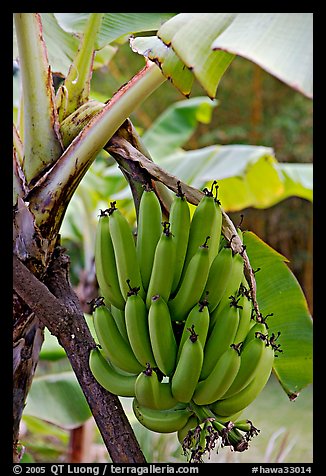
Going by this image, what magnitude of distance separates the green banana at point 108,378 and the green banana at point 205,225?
0.36 feet

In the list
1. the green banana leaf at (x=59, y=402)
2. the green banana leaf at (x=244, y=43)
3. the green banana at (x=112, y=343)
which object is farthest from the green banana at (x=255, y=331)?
the green banana leaf at (x=59, y=402)

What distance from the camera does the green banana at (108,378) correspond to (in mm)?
546

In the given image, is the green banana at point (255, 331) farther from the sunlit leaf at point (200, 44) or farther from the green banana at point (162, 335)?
the sunlit leaf at point (200, 44)

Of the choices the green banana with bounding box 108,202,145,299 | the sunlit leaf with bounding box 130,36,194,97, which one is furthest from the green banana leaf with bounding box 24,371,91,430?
the sunlit leaf with bounding box 130,36,194,97

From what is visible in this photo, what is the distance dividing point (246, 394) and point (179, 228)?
17 centimetres

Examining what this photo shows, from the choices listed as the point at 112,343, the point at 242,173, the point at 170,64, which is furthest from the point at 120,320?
the point at 242,173

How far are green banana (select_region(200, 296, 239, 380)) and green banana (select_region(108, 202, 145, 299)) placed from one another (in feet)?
0.26

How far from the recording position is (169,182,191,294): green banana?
1.77 feet

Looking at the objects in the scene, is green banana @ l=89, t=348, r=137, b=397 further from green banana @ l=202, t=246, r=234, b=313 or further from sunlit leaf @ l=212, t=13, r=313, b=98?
sunlit leaf @ l=212, t=13, r=313, b=98

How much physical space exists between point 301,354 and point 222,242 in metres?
0.23

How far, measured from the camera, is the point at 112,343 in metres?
0.55

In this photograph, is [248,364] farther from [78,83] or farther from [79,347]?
[78,83]
